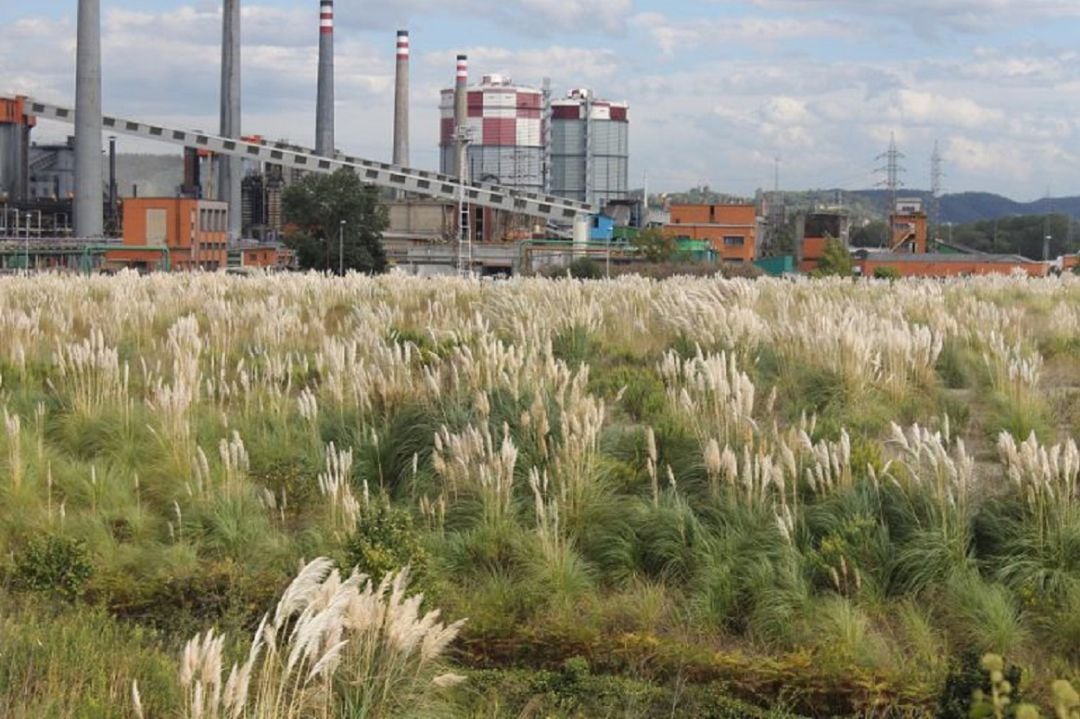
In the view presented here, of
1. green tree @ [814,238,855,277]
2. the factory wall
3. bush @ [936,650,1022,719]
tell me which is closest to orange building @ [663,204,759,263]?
the factory wall

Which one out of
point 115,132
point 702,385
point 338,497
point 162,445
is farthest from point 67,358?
point 115,132

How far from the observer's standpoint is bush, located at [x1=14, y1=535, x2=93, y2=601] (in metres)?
7.73

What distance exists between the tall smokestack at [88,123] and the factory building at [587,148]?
311 feet

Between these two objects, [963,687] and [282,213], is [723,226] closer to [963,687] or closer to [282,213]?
[282,213]

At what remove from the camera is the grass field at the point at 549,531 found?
617 cm

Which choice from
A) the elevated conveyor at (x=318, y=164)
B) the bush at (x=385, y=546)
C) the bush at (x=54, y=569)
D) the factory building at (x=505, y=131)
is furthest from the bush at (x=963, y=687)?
the factory building at (x=505, y=131)

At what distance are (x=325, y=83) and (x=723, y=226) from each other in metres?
30.0

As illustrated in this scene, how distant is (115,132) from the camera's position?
87125mm

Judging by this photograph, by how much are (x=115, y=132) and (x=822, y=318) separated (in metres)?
81.1

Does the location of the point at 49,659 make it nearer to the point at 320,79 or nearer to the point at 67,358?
the point at 67,358

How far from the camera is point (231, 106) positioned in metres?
90.5

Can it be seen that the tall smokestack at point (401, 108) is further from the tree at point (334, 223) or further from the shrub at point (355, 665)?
the shrub at point (355, 665)

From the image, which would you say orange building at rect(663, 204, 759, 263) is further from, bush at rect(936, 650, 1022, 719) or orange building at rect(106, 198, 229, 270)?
bush at rect(936, 650, 1022, 719)

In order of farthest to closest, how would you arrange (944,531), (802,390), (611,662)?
1. (802,390)
2. (944,531)
3. (611,662)
